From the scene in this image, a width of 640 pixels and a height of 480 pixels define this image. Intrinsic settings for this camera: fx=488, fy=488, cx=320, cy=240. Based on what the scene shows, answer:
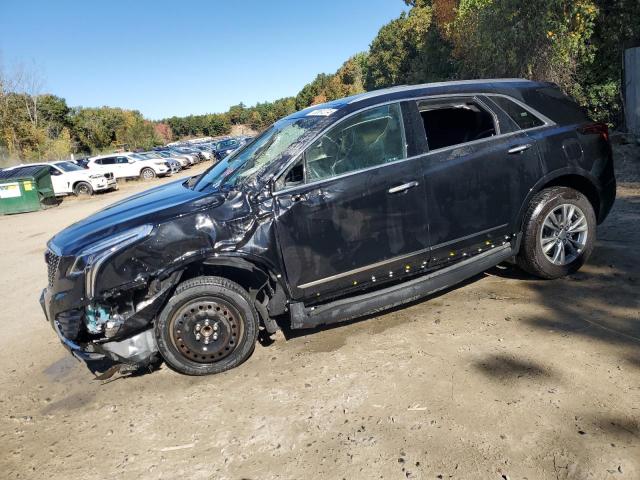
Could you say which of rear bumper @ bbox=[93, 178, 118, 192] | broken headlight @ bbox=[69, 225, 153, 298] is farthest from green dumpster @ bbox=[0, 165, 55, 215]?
broken headlight @ bbox=[69, 225, 153, 298]

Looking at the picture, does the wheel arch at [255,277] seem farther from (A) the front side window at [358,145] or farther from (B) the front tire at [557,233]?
(B) the front tire at [557,233]

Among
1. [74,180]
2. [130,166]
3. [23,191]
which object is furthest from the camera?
[130,166]

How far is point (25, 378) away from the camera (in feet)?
13.4

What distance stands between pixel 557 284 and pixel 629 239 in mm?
1657

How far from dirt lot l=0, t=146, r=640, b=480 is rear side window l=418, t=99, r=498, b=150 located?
1.46 meters

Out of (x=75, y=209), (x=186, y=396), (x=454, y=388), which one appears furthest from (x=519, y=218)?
(x=75, y=209)

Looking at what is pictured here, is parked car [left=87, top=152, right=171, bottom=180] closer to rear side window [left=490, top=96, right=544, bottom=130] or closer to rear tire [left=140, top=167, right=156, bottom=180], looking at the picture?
rear tire [left=140, top=167, right=156, bottom=180]

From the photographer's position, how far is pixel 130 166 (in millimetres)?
26344

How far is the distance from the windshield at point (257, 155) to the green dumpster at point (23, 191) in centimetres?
1588

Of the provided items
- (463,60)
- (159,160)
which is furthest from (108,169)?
(463,60)

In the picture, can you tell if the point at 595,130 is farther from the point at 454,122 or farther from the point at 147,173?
the point at 147,173

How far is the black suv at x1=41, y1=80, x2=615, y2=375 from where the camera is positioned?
344 centimetres

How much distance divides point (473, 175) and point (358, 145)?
1.05 m

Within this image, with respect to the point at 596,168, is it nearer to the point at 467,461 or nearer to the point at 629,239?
the point at 629,239
